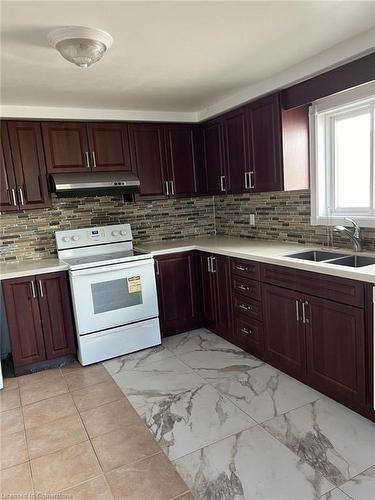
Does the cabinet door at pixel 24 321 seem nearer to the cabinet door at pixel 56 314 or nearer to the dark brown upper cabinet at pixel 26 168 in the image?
the cabinet door at pixel 56 314

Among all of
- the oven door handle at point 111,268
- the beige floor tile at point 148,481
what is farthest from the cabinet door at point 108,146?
the beige floor tile at point 148,481

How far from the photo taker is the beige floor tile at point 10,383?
2.88 m

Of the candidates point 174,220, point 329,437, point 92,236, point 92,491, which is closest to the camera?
point 92,491

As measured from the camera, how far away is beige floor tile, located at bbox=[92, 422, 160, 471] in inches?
78.0

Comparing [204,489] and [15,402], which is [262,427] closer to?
[204,489]

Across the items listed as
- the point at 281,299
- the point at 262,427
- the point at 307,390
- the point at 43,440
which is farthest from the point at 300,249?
the point at 43,440

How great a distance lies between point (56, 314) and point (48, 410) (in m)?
0.84

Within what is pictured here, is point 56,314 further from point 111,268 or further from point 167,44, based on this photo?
point 167,44

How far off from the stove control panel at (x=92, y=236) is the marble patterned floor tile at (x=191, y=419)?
5.51 ft

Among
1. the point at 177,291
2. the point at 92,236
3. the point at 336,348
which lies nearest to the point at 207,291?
the point at 177,291

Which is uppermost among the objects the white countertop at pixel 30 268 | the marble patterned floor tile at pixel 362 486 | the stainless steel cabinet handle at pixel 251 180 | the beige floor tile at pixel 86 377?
the stainless steel cabinet handle at pixel 251 180

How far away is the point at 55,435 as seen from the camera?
2.24 meters

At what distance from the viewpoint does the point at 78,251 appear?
354 centimetres

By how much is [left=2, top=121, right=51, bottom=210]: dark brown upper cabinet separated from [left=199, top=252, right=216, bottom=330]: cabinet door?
1500 mm
